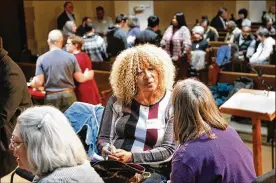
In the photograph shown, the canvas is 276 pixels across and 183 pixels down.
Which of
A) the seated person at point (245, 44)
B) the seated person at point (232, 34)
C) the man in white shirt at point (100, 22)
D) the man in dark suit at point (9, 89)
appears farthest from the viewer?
the man in white shirt at point (100, 22)

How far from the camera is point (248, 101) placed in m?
4.17

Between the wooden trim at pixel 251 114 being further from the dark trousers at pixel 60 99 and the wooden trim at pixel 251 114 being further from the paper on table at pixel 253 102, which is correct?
the dark trousers at pixel 60 99

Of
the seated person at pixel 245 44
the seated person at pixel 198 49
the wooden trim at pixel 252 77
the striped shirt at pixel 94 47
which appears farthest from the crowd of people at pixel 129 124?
the seated person at pixel 245 44

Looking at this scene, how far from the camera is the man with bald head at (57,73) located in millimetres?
4551

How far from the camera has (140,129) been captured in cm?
290

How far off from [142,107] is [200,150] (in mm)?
841

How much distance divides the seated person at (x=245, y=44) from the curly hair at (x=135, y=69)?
188 inches

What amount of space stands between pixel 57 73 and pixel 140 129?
190cm

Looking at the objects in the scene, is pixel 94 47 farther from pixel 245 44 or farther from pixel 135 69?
pixel 135 69

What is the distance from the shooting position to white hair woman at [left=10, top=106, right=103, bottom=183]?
1.90 meters

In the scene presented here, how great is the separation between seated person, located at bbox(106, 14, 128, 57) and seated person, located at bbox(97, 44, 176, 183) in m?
4.12

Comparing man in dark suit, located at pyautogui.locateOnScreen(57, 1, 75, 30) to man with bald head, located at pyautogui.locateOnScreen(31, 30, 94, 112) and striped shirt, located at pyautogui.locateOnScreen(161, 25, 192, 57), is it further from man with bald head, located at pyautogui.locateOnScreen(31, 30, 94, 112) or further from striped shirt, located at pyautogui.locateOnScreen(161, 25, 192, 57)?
man with bald head, located at pyautogui.locateOnScreen(31, 30, 94, 112)

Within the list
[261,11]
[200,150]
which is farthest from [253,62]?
[261,11]

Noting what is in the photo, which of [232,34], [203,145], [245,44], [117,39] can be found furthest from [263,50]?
[203,145]
